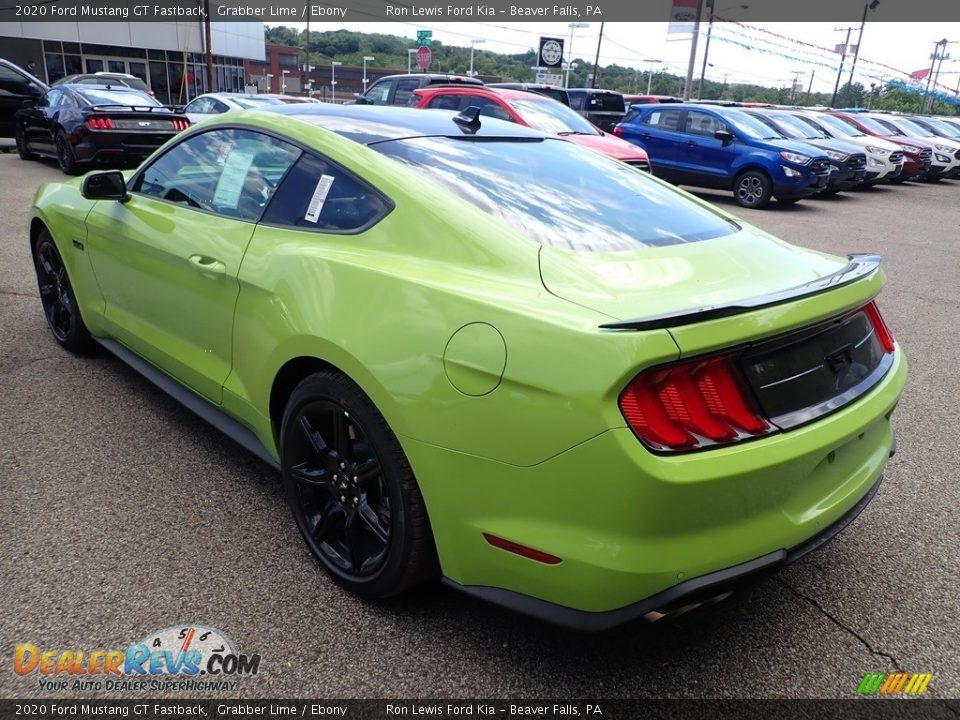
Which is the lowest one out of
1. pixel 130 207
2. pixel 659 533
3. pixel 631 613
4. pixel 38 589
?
pixel 38 589

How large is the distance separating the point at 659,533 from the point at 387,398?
81 cm

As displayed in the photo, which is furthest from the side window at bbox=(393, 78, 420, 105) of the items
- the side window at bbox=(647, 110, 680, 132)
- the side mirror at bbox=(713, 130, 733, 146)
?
the side mirror at bbox=(713, 130, 733, 146)

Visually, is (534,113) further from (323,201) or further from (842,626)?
(842,626)

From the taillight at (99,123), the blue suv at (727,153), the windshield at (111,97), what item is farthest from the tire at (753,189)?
the taillight at (99,123)

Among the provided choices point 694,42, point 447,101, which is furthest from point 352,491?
point 694,42

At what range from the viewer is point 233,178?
3.04m

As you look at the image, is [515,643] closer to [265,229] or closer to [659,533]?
[659,533]

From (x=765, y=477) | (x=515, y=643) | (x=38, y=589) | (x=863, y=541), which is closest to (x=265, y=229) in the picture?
(x=38, y=589)

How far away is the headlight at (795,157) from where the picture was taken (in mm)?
12812

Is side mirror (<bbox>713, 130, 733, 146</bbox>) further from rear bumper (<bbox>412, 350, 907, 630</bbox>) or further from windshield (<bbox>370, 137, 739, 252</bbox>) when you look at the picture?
rear bumper (<bbox>412, 350, 907, 630</bbox>)

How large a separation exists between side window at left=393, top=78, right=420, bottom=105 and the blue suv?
14.2ft

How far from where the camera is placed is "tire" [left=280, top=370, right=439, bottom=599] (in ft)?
7.06

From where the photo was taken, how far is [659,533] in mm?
1755

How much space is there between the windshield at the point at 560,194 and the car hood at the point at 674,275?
10 cm
